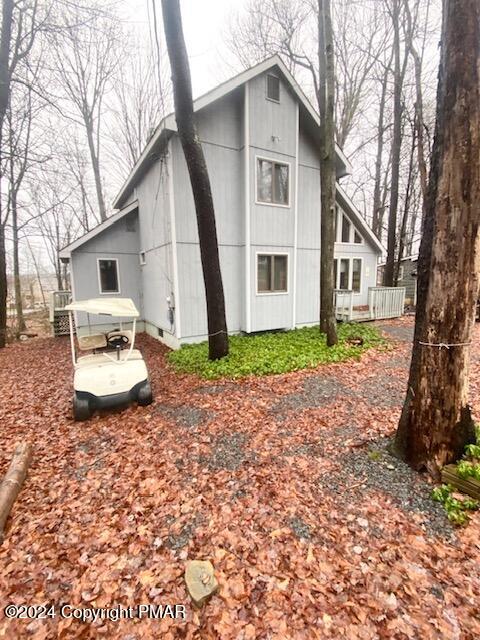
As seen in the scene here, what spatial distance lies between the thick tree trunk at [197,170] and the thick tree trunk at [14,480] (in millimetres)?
4413

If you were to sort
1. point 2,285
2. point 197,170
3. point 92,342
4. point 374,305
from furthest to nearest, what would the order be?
point 374,305 → point 2,285 → point 197,170 → point 92,342

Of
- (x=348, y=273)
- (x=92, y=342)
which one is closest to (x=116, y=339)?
(x=92, y=342)

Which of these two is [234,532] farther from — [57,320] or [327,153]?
[57,320]

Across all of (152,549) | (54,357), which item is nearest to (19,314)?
(54,357)

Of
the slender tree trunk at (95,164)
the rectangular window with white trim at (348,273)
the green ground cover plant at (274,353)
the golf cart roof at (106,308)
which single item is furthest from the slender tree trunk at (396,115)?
the slender tree trunk at (95,164)

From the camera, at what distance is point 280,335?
1026 cm

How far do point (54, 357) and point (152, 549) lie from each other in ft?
A: 29.1

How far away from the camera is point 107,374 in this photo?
5.02 m

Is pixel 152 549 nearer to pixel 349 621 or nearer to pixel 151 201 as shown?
pixel 349 621

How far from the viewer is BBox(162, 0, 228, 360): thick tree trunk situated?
19.8ft

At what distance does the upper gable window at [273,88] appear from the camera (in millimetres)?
9492

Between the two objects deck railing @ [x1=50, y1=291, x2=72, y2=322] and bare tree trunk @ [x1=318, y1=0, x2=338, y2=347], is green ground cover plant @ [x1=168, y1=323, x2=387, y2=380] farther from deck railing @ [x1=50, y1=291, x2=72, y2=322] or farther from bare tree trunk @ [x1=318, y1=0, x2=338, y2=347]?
deck railing @ [x1=50, y1=291, x2=72, y2=322]

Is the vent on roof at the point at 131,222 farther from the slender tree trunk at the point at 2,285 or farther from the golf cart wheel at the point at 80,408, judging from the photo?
the golf cart wheel at the point at 80,408

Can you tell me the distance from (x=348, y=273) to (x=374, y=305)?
2065mm
